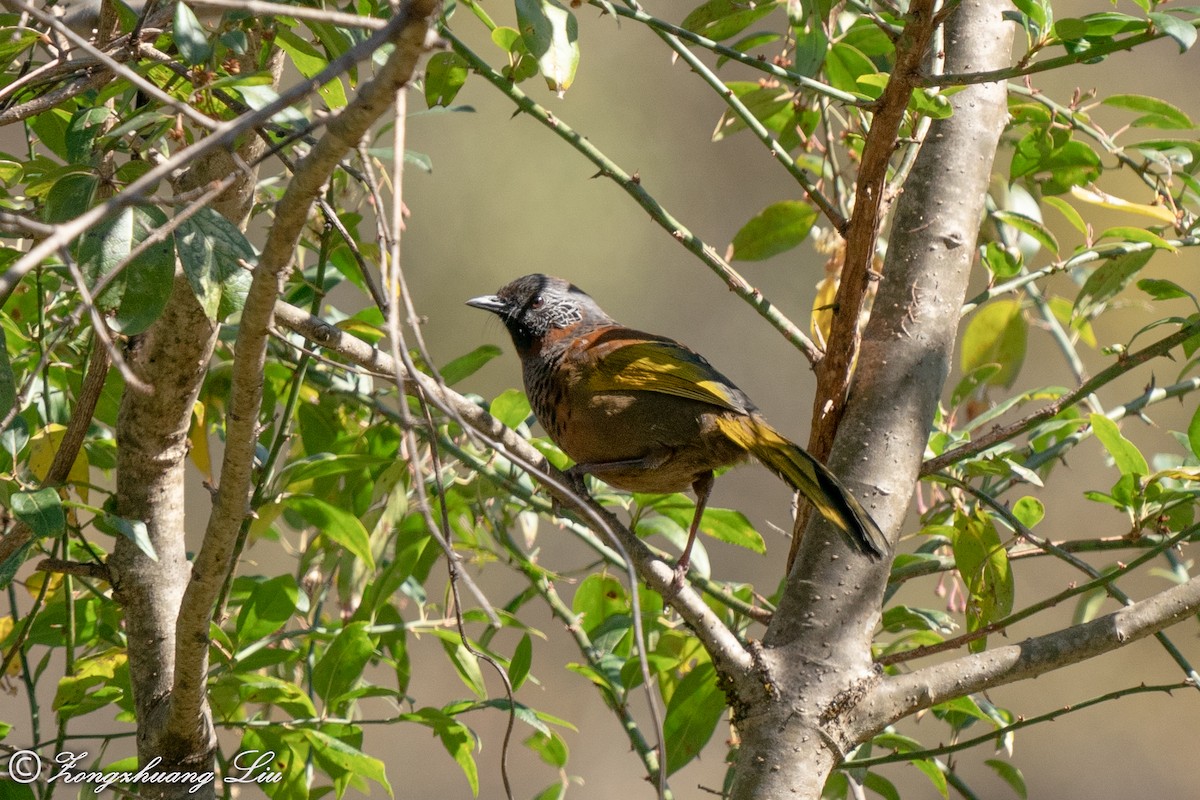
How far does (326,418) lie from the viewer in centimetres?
310

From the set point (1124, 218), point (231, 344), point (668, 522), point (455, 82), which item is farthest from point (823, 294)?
point (1124, 218)

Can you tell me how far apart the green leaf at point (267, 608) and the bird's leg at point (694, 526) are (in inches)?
35.6

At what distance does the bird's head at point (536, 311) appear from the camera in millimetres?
3971

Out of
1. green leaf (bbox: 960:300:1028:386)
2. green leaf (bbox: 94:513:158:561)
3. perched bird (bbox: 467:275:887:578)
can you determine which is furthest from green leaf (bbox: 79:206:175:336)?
green leaf (bbox: 960:300:1028:386)

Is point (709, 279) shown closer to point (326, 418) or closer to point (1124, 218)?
point (1124, 218)

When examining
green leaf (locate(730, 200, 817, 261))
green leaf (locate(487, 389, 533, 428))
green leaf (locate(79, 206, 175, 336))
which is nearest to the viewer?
green leaf (locate(79, 206, 175, 336))

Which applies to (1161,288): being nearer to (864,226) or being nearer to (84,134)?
(864,226)

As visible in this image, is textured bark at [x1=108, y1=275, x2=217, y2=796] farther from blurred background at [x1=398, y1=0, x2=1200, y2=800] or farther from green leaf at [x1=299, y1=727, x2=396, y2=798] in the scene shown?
blurred background at [x1=398, y1=0, x2=1200, y2=800]

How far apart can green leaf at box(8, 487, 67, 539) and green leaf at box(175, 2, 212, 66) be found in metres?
0.86

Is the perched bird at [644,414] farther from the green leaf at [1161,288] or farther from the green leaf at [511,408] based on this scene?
the green leaf at [1161,288]

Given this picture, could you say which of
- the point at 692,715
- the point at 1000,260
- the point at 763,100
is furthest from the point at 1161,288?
the point at 692,715

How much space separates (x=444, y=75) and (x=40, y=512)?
1304 millimetres

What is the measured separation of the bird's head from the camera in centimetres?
397

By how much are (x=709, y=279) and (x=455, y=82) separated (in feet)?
22.6
